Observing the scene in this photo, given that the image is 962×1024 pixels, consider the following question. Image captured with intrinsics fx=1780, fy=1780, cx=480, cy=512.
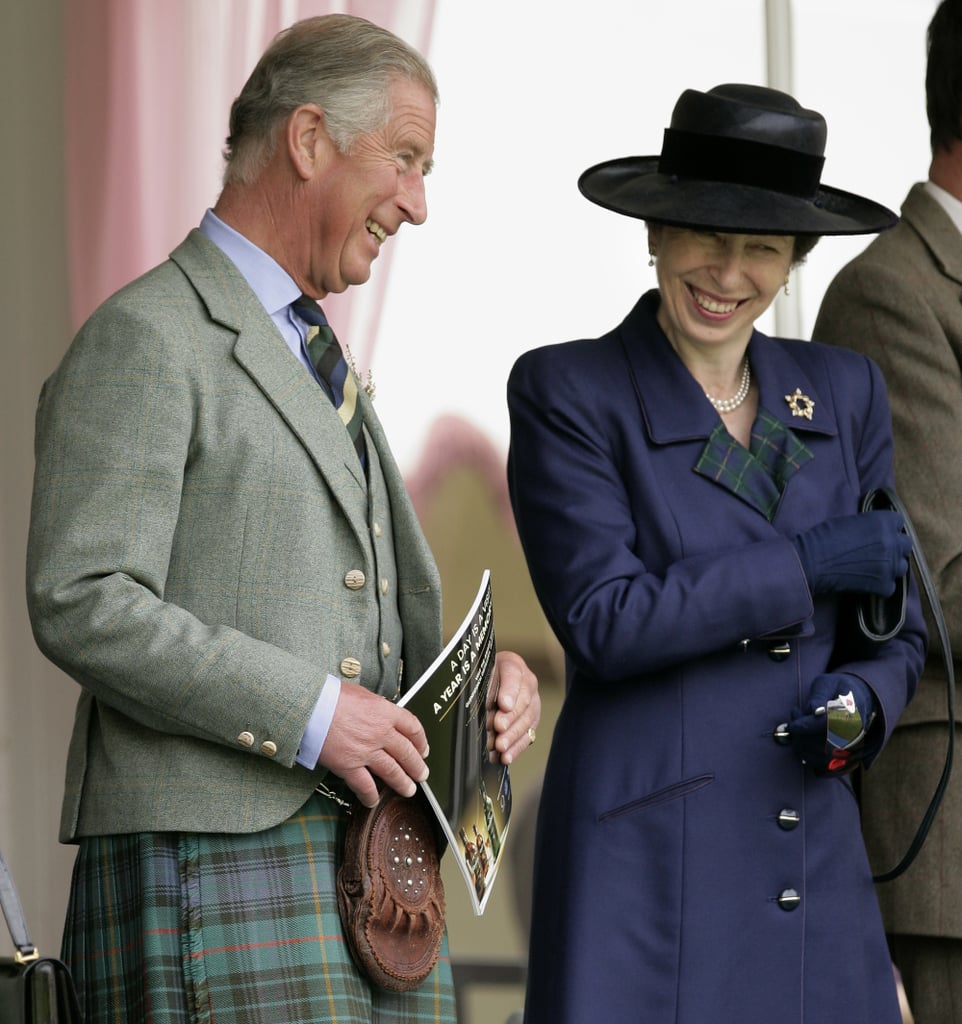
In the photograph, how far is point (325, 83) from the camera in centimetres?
229

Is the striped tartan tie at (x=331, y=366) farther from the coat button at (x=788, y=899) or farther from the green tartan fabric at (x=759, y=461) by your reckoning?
the coat button at (x=788, y=899)

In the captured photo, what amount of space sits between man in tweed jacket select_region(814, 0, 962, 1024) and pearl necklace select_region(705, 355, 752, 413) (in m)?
0.38

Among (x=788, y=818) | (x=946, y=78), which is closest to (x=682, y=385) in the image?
(x=788, y=818)

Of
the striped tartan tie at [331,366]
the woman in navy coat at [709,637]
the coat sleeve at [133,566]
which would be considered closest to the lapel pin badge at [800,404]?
the woman in navy coat at [709,637]

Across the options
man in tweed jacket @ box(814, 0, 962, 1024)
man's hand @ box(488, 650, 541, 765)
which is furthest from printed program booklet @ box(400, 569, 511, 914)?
man in tweed jacket @ box(814, 0, 962, 1024)

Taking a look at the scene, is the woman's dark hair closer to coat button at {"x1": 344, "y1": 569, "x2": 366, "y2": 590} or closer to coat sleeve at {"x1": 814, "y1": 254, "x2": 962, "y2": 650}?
coat sleeve at {"x1": 814, "y1": 254, "x2": 962, "y2": 650}

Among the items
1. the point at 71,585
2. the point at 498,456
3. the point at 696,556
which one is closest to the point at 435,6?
the point at 498,456

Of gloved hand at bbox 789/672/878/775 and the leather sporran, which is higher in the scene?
gloved hand at bbox 789/672/878/775

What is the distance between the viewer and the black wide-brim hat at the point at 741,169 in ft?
8.34

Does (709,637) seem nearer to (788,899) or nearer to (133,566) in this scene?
(788,899)

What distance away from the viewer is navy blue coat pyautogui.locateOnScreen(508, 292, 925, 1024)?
7.86ft

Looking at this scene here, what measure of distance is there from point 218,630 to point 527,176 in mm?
2372

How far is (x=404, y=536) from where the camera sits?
236cm

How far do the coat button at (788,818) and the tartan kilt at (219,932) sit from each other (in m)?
0.66
